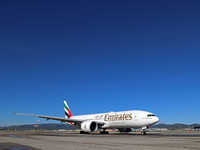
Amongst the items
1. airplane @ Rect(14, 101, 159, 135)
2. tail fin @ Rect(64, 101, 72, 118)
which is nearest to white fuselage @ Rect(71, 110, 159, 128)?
airplane @ Rect(14, 101, 159, 135)

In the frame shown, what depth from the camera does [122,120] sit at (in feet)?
122

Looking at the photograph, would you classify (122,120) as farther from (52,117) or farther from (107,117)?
(52,117)

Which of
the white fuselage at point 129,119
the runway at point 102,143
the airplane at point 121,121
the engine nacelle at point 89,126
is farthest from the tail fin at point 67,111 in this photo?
the runway at point 102,143

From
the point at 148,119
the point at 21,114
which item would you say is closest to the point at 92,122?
the point at 148,119

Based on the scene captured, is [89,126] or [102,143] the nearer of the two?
[102,143]

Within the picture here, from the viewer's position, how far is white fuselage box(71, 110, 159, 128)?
33562mm

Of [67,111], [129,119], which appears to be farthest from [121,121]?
[67,111]

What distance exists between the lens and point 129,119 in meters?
35.9

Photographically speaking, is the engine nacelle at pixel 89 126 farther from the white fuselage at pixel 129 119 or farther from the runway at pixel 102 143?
the runway at pixel 102 143

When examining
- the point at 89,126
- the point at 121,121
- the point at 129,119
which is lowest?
the point at 89,126

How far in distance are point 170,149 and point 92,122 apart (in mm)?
29347

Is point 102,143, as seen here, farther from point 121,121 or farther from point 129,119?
point 121,121

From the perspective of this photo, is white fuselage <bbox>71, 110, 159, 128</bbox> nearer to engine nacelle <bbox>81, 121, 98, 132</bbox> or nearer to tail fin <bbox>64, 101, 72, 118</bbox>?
engine nacelle <bbox>81, 121, 98, 132</bbox>

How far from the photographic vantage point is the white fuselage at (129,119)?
33.6 metres
